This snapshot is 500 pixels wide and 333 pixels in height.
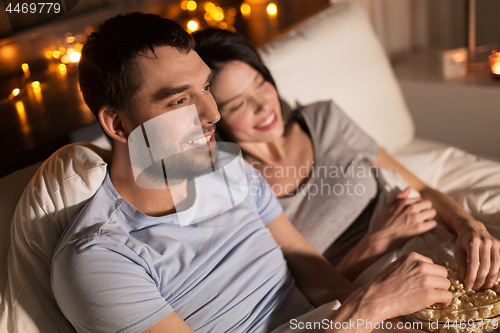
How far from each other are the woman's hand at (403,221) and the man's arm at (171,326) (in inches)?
20.1

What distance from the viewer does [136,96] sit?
2.31ft

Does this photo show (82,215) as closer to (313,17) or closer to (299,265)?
(299,265)

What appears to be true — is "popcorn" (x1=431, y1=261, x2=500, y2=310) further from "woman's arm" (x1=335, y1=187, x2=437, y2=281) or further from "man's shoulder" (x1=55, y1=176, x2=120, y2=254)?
Result: "man's shoulder" (x1=55, y1=176, x2=120, y2=254)

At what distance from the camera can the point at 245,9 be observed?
6.60ft

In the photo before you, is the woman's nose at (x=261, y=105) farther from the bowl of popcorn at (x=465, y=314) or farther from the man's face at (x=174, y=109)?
the bowl of popcorn at (x=465, y=314)

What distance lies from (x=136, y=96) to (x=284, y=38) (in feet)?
2.65

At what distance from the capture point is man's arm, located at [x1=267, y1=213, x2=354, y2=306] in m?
0.90

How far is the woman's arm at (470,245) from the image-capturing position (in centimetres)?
77

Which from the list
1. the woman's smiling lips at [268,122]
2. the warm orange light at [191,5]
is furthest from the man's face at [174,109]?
the warm orange light at [191,5]

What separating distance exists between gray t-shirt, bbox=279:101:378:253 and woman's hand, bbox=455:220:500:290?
0.26m

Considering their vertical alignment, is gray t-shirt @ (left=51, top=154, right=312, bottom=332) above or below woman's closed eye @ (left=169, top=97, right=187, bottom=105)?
below

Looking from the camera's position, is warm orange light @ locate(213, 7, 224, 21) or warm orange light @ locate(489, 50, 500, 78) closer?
warm orange light @ locate(489, 50, 500, 78)

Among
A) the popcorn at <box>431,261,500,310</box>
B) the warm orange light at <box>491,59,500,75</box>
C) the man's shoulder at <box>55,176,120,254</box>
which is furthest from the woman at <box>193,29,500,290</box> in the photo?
the warm orange light at <box>491,59,500,75</box>

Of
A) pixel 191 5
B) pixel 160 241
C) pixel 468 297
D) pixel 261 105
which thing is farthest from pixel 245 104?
pixel 191 5
